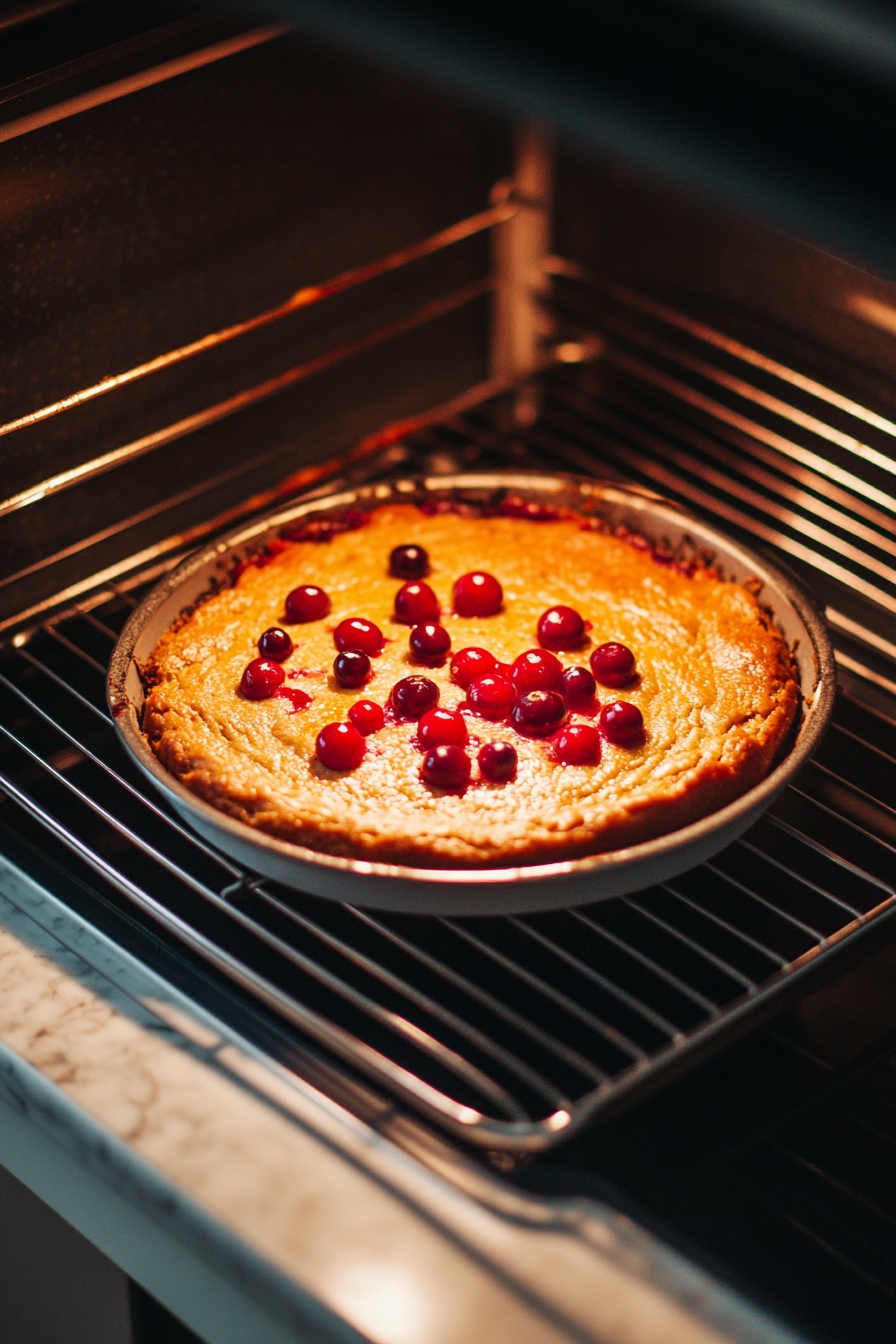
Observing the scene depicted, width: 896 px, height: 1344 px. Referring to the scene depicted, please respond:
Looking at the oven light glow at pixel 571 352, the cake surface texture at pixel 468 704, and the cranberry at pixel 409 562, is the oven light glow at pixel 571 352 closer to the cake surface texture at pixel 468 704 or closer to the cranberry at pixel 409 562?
the cake surface texture at pixel 468 704

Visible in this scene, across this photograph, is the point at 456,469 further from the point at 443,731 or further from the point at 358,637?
the point at 443,731

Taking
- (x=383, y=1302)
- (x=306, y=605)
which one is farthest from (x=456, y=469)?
(x=383, y=1302)

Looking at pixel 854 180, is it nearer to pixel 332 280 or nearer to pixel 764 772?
pixel 764 772

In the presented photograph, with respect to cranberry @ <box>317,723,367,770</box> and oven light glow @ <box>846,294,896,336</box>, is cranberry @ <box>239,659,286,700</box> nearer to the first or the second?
cranberry @ <box>317,723,367,770</box>

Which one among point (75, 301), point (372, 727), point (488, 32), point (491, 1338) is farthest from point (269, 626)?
point (488, 32)

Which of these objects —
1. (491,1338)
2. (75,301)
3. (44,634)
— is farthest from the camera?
(44,634)
